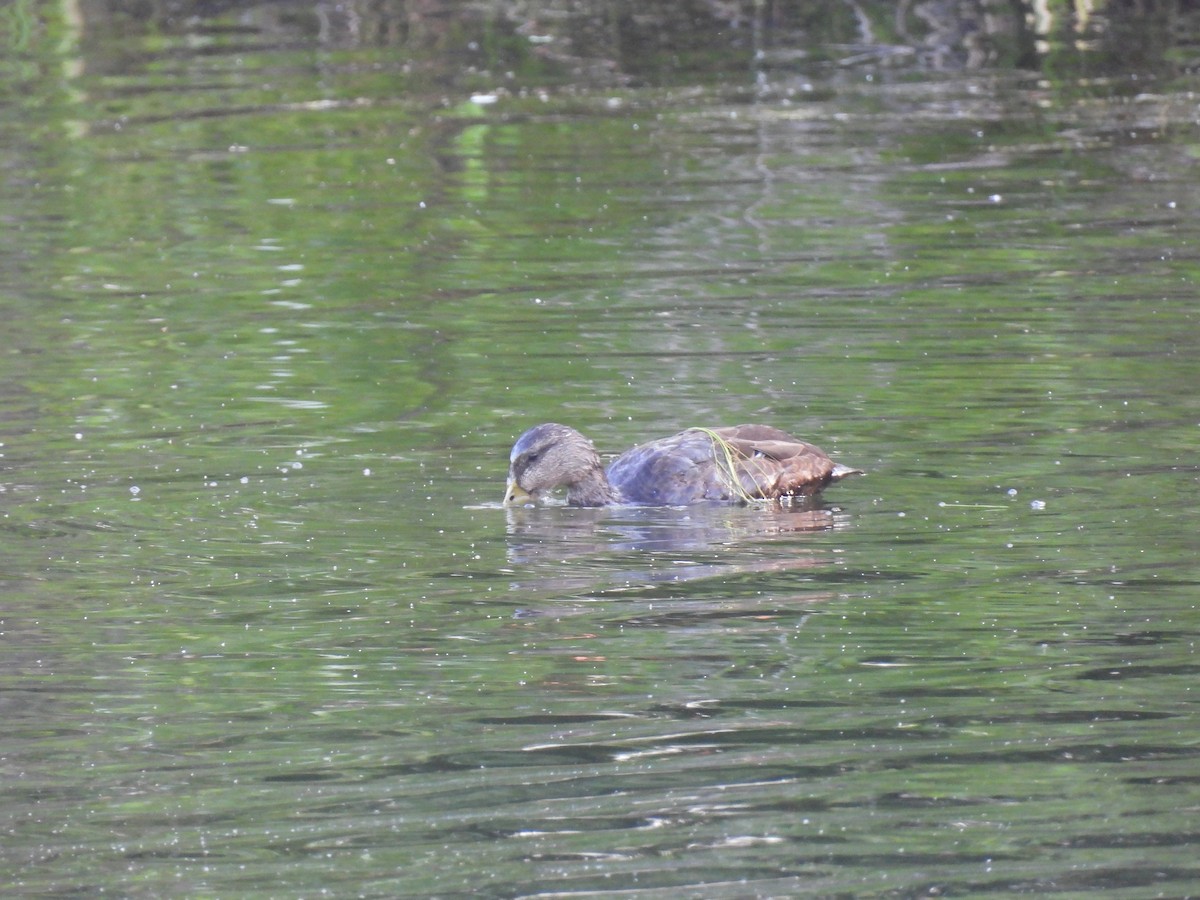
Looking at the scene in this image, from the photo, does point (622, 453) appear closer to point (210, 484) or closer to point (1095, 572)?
point (210, 484)

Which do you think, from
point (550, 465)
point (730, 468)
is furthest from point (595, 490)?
point (730, 468)

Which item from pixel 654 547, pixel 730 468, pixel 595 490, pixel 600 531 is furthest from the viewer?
pixel 595 490

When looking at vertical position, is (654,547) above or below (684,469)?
below

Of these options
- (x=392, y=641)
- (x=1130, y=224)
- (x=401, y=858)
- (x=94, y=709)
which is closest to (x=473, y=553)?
(x=392, y=641)

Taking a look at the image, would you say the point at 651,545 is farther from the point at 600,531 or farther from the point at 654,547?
the point at 600,531

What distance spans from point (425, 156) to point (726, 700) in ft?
44.2

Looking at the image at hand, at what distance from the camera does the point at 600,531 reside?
866cm

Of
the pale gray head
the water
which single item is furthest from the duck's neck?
the water

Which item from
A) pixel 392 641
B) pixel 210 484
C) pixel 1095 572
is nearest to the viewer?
pixel 392 641

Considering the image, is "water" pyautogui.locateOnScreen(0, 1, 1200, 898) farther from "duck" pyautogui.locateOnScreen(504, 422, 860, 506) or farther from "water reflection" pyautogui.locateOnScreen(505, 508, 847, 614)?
"duck" pyautogui.locateOnScreen(504, 422, 860, 506)

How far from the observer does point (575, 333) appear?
1237 cm

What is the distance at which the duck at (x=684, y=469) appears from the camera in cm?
887

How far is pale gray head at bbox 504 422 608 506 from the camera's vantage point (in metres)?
8.92

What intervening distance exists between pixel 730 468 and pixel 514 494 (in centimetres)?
87
